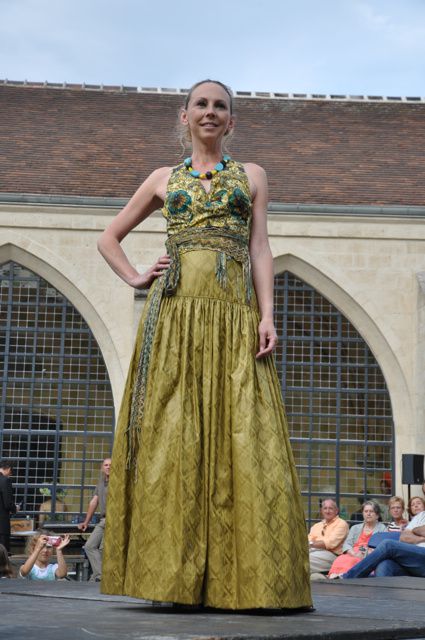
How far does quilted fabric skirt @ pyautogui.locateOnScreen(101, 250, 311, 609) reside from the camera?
143 inches

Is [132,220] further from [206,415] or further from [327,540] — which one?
[327,540]

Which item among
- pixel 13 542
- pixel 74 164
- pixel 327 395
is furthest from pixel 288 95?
pixel 13 542

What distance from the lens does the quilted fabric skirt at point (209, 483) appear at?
3.64m

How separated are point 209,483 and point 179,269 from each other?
773mm

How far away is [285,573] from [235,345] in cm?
78

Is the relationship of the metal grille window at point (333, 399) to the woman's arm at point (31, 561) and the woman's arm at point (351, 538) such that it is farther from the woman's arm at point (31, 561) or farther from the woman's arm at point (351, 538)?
the woman's arm at point (31, 561)

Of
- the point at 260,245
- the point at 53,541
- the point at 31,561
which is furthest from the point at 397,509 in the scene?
the point at 260,245

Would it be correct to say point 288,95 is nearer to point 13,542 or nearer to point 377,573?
point 13,542

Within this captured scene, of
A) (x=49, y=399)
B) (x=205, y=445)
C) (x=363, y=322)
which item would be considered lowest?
(x=205, y=445)

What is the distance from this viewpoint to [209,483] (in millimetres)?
3719

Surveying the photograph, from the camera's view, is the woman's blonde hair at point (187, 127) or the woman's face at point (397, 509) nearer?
the woman's blonde hair at point (187, 127)

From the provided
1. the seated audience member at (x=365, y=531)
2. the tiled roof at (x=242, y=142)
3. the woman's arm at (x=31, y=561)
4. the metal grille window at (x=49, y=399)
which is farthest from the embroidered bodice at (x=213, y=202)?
the metal grille window at (x=49, y=399)

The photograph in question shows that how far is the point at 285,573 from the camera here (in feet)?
12.0

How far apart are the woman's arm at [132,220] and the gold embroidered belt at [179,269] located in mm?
125
